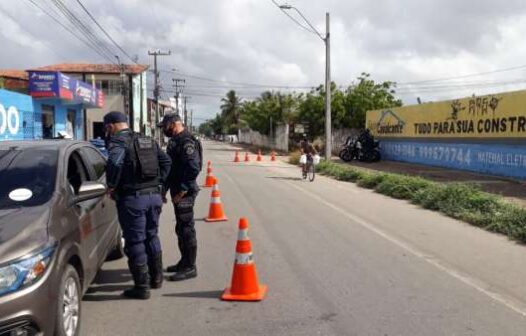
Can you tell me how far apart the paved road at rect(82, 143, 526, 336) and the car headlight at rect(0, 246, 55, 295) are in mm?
1174

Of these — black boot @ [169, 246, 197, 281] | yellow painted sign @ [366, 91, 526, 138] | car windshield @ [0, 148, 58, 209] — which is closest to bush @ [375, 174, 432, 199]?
yellow painted sign @ [366, 91, 526, 138]

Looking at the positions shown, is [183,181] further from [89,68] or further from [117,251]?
[89,68]

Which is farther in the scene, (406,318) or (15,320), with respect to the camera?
(406,318)

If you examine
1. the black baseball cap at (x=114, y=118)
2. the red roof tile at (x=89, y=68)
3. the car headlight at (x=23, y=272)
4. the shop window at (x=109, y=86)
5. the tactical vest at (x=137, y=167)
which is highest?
the red roof tile at (x=89, y=68)

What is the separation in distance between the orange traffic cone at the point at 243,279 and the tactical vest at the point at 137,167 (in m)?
1.01

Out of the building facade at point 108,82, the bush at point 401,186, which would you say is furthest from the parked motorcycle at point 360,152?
the building facade at point 108,82

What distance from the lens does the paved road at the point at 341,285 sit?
499cm

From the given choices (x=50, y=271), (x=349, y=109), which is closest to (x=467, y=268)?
(x=50, y=271)

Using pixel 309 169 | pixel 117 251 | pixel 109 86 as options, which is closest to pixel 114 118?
pixel 117 251

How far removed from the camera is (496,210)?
1108 cm

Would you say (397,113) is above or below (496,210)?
above

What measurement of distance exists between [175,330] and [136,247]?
3.46ft

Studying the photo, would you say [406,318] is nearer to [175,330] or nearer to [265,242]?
[175,330]

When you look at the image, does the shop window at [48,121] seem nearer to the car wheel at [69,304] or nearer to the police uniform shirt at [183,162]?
the police uniform shirt at [183,162]
